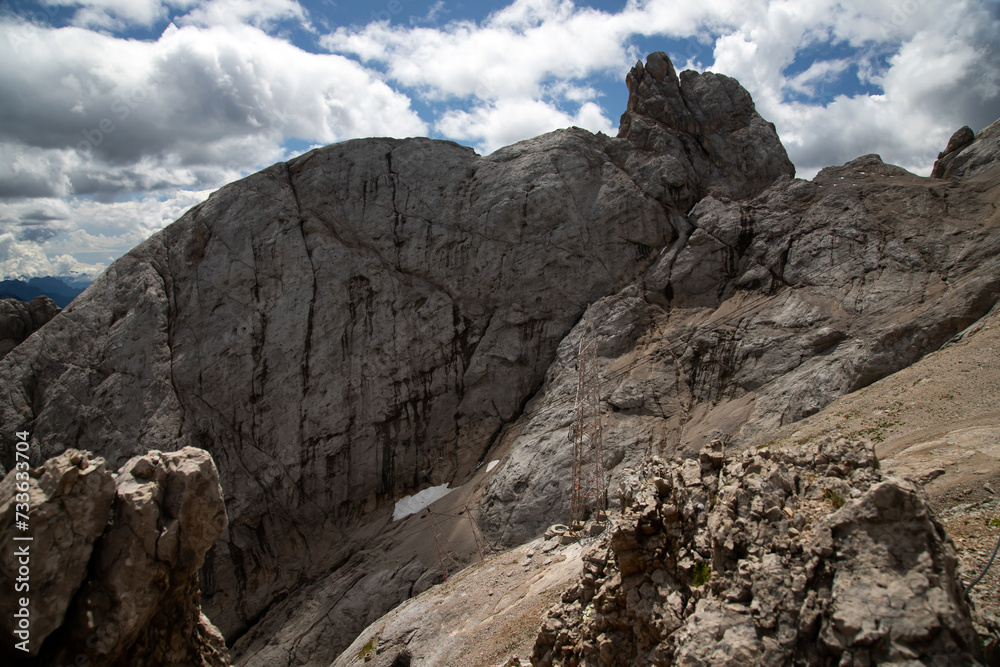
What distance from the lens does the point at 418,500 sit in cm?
3434

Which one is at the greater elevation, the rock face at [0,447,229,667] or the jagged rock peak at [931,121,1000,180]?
the jagged rock peak at [931,121,1000,180]

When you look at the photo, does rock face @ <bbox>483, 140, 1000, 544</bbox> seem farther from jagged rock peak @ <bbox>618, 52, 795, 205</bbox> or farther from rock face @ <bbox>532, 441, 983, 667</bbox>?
rock face @ <bbox>532, 441, 983, 667</bbox>

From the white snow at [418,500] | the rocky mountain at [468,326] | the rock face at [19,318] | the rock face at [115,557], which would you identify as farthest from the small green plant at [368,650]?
the rock face at [19,318]

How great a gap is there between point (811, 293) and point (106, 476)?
1268 inches

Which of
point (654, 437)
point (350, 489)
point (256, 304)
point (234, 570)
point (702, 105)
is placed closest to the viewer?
point (654, 437)

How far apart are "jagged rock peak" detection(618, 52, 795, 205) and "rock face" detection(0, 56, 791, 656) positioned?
0.31m

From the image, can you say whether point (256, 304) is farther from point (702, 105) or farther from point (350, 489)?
point (702, 105)

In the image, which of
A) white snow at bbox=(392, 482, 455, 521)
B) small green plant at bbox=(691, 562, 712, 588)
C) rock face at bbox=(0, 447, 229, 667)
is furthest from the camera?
white snow at bbox=(392, 482, 455, 521)

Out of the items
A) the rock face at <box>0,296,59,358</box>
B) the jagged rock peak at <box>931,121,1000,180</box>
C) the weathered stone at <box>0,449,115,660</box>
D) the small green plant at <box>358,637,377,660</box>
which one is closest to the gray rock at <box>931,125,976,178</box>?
the jagged rock peak at <box>931,121,1000,180</box>

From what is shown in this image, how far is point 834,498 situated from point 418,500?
2984cm

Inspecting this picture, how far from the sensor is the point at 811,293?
30.0 metres

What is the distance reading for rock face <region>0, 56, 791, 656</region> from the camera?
34906 millimetres

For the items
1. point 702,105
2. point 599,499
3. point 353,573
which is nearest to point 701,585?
point 599,499

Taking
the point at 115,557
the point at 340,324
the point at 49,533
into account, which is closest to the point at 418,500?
the point at 340,324
